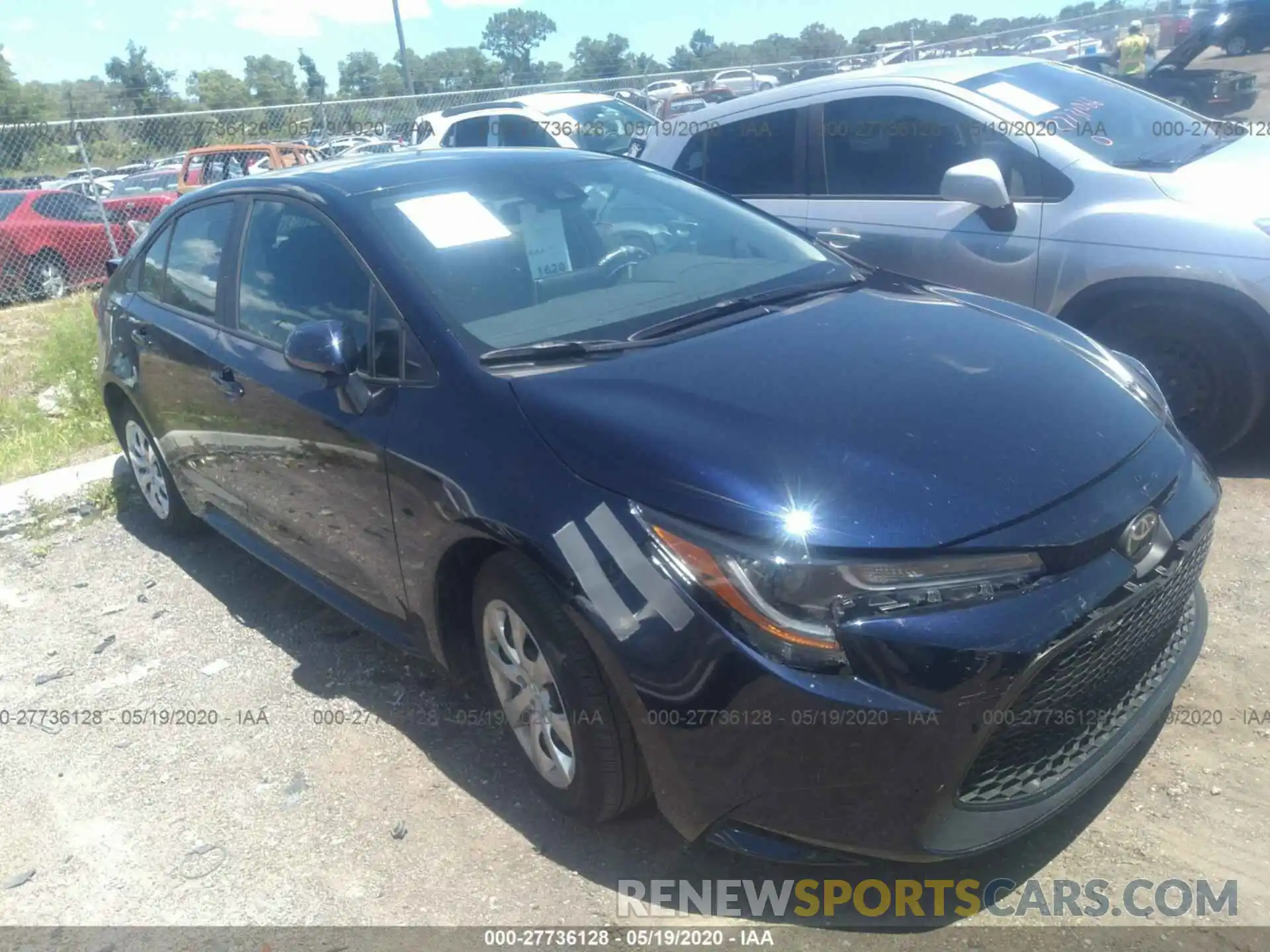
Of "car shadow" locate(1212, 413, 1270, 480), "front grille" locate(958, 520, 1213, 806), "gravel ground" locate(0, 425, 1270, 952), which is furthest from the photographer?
"car shadow" locate(1212, 413, 1270, 480)

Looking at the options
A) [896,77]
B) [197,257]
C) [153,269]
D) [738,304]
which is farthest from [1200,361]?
[153,269]

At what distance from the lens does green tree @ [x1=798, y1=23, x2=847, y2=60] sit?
3334 cm

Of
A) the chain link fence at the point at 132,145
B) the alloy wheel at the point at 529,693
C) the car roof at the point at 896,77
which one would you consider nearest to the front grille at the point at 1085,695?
the alloy wheel at the point at 529,693

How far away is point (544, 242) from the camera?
135 inches

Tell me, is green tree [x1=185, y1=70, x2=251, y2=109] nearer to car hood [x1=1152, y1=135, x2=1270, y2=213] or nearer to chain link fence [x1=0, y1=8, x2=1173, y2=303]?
chain link fence [x1=0, y1=8, x2=1173, y2=303]

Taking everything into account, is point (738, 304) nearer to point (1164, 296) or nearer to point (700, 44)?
point (1164, 296)

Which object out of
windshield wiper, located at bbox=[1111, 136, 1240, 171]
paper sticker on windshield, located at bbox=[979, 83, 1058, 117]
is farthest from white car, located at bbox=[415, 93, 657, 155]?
windshield wiper, located at bbox=[1111, 136, 1240, 171]

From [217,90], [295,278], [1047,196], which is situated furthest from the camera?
[217,90]

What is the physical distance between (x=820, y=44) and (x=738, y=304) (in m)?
35.7

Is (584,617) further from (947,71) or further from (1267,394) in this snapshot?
(947,71)

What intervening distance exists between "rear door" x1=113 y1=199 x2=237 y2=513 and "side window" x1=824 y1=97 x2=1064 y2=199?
305 centimetres

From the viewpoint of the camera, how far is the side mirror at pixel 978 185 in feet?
15.4

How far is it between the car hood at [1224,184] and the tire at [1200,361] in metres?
0.41

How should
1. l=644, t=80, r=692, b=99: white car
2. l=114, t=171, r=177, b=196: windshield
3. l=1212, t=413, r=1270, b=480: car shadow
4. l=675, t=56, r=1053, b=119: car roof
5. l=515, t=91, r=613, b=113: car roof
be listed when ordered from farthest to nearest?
l=644, t=80, r=692, b=99: white car → l=114, t=171, r=177, b=196: windshield → l=515, t=91, r=613, b=113: car roof → l=675, t=56, r=1053, b=119: car roof → l=1212, t=413, r=1270, b=480: car shadow
